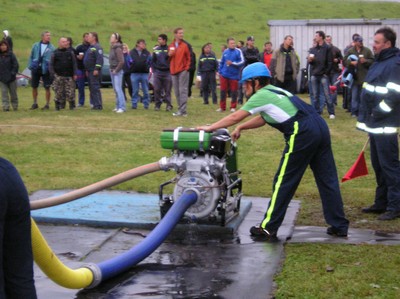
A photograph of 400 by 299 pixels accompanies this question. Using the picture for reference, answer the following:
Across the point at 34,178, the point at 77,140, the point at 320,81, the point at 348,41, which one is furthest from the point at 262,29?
the point at 34,178

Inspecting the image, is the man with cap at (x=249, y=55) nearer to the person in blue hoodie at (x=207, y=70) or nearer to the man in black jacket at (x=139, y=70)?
the person in blue hoodie at (x=207, y=70)

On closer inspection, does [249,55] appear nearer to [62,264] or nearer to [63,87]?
[63,87]

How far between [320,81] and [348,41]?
8781 mm

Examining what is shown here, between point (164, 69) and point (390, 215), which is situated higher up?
point (164, 69)

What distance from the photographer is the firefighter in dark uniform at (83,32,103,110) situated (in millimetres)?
20500

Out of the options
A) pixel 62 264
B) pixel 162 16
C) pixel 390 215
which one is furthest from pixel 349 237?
pixel 162 16

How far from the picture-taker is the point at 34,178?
10891 mm

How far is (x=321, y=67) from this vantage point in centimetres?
1906

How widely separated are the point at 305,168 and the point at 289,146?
0.28 m

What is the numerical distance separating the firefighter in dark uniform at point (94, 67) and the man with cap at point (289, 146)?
42.5ft

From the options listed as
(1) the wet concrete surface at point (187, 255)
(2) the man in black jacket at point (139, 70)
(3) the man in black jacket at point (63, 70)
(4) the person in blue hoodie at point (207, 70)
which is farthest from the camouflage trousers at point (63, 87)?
(1) the wet concrete surface at point (187, 255)

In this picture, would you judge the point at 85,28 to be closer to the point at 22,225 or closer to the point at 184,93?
the point at 184,93

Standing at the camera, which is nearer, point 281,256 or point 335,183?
point 281,256

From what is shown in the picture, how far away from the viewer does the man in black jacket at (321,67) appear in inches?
750
